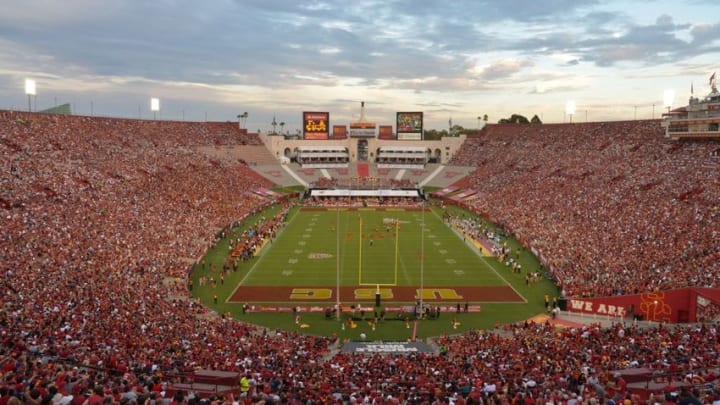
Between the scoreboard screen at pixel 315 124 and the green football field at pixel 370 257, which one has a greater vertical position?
the scoreboard screen at pixel 315 124

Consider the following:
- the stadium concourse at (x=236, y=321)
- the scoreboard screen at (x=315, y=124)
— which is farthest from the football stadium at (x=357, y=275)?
the scoreboard screen at (x=315, y=124)

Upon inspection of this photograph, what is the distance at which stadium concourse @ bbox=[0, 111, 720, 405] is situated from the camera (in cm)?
1180

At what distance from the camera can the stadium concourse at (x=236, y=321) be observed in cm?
1180

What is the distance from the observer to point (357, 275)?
32.2 m

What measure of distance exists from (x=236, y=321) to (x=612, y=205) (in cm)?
2958

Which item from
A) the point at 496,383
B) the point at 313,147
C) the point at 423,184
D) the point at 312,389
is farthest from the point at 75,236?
the point at 313,147

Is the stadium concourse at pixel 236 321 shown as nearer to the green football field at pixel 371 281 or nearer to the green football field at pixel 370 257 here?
the green football field at pixel 371 281

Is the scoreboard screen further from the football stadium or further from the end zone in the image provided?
the end zone

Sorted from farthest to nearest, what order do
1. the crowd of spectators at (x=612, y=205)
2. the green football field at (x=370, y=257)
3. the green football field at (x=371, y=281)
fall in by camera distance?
the green football field at (x=370, y=257) → the crowd of spectators at (x=612, y=205) → the green football field at (x=371, y=281)

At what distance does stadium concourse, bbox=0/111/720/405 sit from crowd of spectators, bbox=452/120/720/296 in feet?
0.57

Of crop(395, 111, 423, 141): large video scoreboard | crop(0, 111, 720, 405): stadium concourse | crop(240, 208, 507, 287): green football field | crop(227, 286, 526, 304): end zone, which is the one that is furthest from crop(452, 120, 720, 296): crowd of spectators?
crop(395, 111, 423, 141): large video scoreboard

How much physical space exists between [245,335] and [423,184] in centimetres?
5587

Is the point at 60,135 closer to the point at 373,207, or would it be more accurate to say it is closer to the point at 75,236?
the point at 75,236

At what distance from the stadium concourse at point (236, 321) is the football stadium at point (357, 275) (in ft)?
0.43
